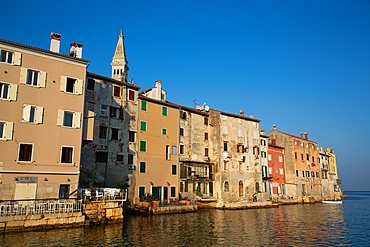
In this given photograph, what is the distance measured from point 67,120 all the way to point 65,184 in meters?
5.67

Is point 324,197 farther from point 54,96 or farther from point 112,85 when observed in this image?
point 54,96

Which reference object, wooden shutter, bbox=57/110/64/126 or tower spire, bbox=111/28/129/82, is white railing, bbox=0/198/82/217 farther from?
tower spire, bbox=111/28/129/82

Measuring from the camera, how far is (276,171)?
192 feet

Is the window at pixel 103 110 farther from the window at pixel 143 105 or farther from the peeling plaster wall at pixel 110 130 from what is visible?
the window at pixel 143 105

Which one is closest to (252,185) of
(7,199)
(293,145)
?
(293,145)

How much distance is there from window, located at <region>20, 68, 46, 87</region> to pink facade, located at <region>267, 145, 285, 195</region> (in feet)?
149

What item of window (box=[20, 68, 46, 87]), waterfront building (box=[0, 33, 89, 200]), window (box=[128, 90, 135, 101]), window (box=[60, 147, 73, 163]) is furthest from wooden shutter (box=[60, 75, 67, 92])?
window (box=[128, 90, 135, 101])

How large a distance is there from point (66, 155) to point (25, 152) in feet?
10.4

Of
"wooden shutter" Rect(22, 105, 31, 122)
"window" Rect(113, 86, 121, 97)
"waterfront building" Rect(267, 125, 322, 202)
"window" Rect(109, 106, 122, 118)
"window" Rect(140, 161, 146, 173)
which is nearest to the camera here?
"wooden shutter" Rect(22, 105, 31, 122)

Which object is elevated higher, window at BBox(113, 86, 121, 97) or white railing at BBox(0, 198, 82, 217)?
window at BBox(113, 86, 121, 97)

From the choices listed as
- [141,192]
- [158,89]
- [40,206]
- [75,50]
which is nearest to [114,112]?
[158,89]

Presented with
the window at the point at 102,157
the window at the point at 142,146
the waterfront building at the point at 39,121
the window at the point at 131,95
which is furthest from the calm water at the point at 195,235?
the window at the point at 131,95

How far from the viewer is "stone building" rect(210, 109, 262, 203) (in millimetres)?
44344

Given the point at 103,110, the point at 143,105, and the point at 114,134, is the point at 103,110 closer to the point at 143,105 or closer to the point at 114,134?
the point at 114,134
